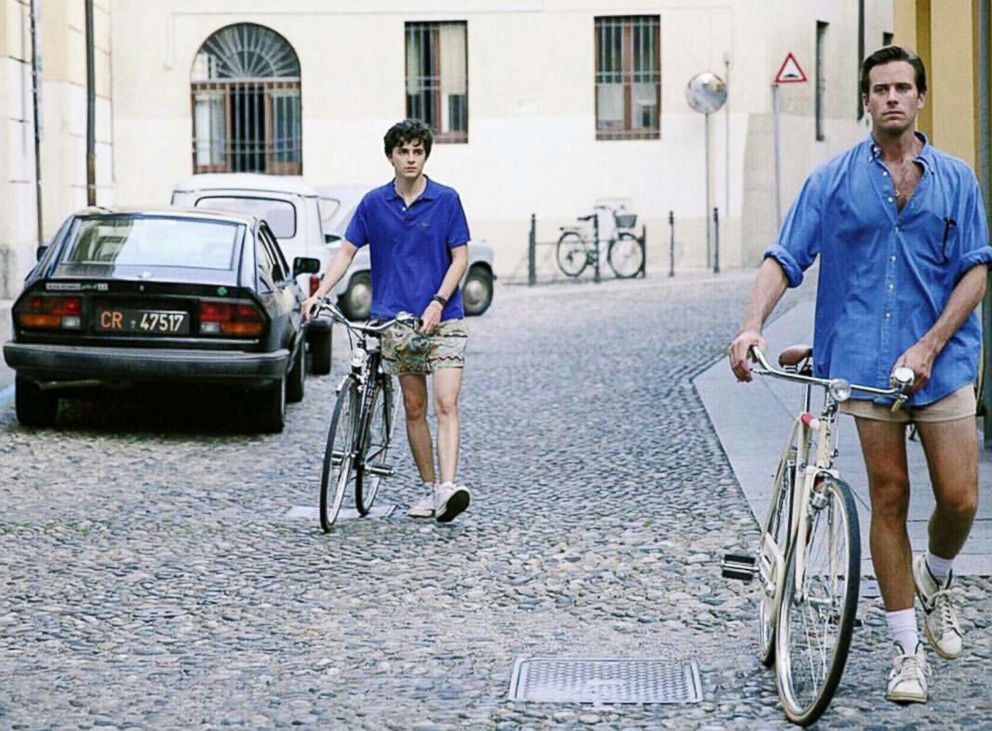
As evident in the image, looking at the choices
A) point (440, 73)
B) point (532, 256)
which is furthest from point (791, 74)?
point (440, 73)

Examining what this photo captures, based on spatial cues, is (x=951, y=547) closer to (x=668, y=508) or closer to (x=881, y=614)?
(x=881, y=614)

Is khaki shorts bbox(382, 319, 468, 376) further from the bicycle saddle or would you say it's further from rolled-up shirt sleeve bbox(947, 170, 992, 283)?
rolled-up shirt sleeve bbox(947, 170, 992, 283)

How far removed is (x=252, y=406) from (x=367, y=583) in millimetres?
4809

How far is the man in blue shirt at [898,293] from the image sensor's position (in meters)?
5.36

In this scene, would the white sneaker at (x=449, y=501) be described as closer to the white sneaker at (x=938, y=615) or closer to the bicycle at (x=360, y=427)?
the bicycle at (x=360, y=427)

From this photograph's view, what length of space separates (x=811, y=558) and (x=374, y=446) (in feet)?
12.8

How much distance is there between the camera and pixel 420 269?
344 inches

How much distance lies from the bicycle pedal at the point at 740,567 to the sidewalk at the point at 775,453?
1134 millimetres

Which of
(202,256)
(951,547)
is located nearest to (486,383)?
(202,256)

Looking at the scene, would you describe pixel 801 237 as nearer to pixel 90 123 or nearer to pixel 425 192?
pixel 425 192

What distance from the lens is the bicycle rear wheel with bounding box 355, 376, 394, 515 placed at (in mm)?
8945

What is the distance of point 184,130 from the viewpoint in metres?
32.2

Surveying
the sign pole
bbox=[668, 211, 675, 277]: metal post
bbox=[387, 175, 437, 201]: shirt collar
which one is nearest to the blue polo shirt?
bbox=[387, 175, 437, 201]: shirt collar

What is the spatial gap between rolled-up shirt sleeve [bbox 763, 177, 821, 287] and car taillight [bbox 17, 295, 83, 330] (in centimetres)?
696
